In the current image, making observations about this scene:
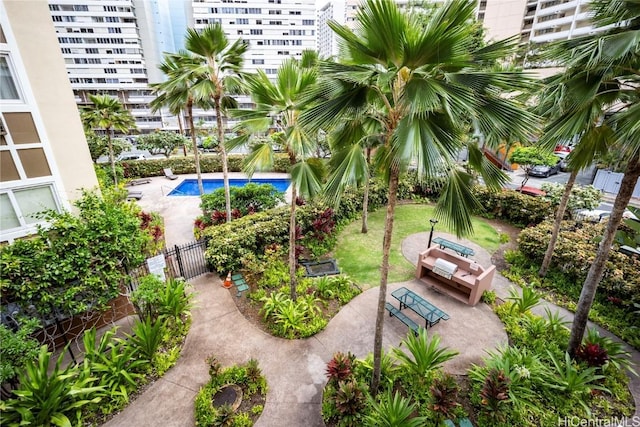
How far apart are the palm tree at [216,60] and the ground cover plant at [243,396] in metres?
6.88

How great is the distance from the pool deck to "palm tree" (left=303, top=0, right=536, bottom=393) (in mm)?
9434

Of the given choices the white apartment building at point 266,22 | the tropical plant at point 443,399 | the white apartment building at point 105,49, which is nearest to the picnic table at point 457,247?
the tropical plant at point 443,399

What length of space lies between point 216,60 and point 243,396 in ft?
34.0

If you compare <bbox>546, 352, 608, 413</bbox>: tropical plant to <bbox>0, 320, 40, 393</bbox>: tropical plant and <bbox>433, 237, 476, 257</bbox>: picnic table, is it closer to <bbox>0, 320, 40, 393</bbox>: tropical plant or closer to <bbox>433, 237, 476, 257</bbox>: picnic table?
<bbox>433, 237, 476, 257</bbox>: picnic table

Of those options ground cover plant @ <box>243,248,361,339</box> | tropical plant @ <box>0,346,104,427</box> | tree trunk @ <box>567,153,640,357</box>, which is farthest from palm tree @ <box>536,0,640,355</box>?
tropical plant @ <box>0,346,104,427</box>

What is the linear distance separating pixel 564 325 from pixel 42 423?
1113 centimetres

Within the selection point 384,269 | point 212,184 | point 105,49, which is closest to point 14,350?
point 384,269

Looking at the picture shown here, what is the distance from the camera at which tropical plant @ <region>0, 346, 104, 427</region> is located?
4.35m

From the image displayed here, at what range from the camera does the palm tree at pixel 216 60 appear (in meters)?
8.99

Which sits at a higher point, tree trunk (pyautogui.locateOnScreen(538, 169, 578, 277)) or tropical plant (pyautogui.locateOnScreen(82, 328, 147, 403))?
tree trunk (pyautogui.locateOnScreen(538, 169, 578, 277))

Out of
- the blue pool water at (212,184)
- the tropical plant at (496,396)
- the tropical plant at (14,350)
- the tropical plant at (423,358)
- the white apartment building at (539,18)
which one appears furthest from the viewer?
the white apartment building at (539,18)

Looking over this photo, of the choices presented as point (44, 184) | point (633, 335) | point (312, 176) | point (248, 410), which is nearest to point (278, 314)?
point (248, 410)

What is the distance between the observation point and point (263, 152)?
6.52 m

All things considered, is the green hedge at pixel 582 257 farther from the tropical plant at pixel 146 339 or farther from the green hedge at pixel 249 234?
the tropical plant at pixel 146 339
